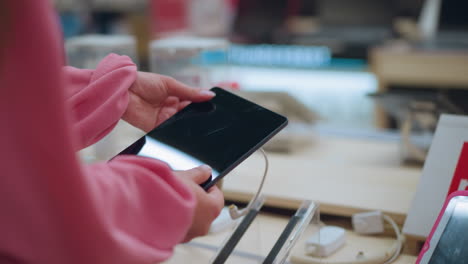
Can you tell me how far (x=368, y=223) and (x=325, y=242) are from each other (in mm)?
117

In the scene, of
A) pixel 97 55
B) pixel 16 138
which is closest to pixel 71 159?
pixel 16 138

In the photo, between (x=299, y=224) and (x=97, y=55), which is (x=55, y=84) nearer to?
(x=299, y=224)

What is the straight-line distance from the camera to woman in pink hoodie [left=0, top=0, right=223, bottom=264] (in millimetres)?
416

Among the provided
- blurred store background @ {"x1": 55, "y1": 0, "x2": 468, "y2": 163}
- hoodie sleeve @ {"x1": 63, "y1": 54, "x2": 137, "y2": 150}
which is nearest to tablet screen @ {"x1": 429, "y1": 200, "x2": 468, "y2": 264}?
hoodie sleeve @ {"x1": 63, "y1": 54, "x2": 137, "y2": 150}

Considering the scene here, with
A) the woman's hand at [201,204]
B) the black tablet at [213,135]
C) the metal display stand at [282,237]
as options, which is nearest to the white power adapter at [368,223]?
the metal display stand at [282,237]

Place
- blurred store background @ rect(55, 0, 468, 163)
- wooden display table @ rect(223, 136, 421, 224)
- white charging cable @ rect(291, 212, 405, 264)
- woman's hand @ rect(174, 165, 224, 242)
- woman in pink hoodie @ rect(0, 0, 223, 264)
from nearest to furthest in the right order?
woman in pink hoodie @ rect(0, 0, 223, 264) < woman's hand @ rect(174, 165, 224, 242) < white charging cable @ rect(291, 212, 405, 264) < wooden display table @ rect(223, 136, 421, 224) < blurred store background @ rect(55, 0, 468, 163)

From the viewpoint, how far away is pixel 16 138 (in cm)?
43

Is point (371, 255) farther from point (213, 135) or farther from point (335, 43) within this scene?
point (335, 43)

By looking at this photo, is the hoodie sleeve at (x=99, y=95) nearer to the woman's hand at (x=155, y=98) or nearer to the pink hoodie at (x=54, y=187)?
the woman's hand at (x=155, y=98)

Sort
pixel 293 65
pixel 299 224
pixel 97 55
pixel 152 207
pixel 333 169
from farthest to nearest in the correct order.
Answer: pixel 293 65 < pixel 97 55 < pixel 333 169 < pixel 299 224 < pixel 152 207

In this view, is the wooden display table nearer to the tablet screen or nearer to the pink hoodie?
the tablet screen

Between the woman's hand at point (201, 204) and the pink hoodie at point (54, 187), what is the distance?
3 centimetres

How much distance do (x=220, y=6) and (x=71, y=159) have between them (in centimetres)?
245

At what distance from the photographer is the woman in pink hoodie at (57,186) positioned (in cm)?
42
